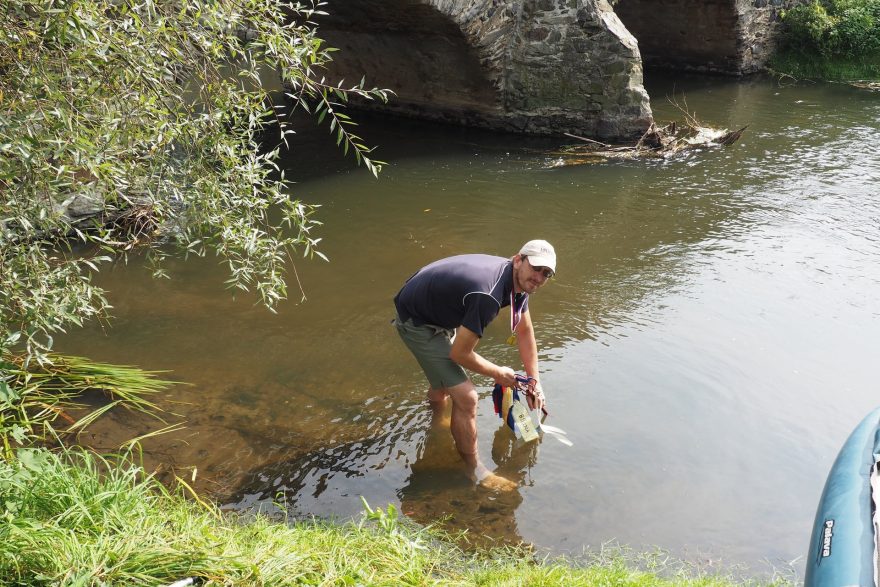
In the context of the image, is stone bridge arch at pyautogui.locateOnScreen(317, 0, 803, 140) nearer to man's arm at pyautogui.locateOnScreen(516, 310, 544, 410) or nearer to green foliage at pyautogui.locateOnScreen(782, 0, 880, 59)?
green foliage at pyautogui.locateOnScreen(782, 0, 880, 59)

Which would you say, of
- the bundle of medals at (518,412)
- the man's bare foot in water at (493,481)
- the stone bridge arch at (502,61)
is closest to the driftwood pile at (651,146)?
the stone bridge arch at (502,61)

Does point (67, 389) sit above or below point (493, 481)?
above

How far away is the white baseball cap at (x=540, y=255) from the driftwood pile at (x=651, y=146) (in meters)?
6.85

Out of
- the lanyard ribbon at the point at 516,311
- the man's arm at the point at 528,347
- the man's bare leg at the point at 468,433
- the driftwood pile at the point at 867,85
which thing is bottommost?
the man's bare leg at the point at 468,433

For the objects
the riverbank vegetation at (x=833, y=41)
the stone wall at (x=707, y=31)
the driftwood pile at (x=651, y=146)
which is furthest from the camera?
the riverbank vegetation at (x=833, y=41)

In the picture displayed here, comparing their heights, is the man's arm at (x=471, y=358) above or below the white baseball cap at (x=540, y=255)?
below

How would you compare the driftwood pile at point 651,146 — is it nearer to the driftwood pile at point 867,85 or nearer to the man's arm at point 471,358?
the driftwood pile at point 867,85

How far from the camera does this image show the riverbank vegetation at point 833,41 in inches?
624

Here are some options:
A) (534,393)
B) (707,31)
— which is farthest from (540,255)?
(707,31)

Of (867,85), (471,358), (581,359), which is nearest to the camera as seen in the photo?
(471,358)

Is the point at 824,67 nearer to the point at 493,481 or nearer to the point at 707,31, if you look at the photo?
the point at 707,31

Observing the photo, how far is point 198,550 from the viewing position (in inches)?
115

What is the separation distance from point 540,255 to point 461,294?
47 cm

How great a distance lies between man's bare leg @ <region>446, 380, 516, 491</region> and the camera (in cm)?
445
